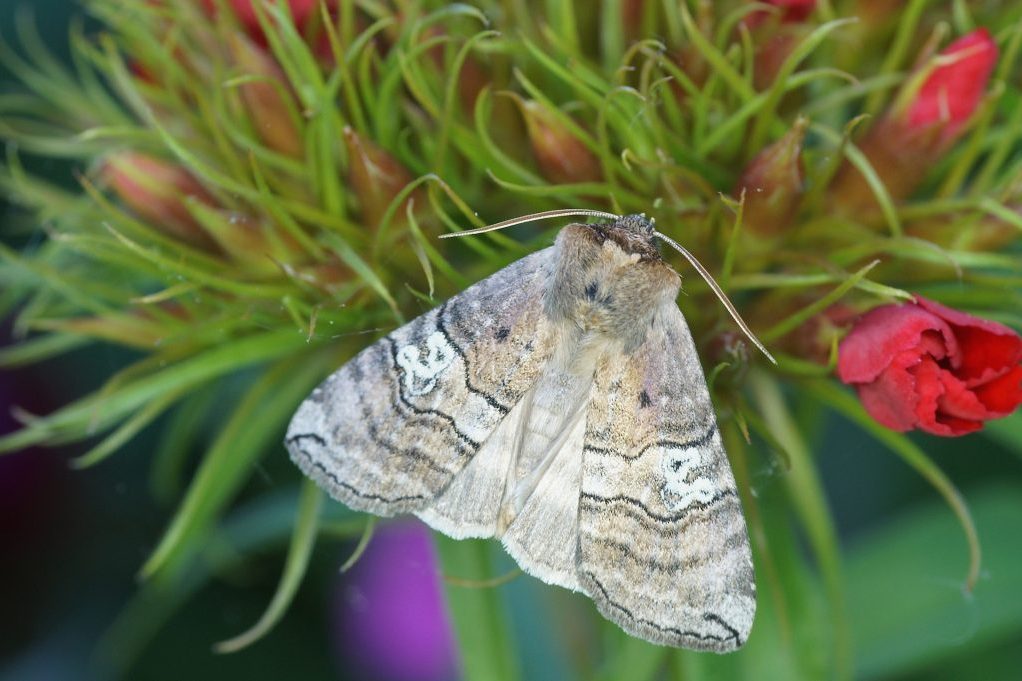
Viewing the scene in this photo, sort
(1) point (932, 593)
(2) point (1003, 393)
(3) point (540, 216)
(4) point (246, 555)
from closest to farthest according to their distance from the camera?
(2) point (1003, 393), (3) point (540, 216), (1) point (932, 593), (4) point (246, 555)

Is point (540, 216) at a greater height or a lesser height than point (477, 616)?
greater

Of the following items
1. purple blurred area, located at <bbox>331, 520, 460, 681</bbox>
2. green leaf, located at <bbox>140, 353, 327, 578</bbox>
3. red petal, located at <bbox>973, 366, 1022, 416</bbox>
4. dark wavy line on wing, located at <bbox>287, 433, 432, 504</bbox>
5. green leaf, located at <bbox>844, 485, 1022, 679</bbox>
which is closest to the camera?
red petal, located at <bbox>973, 366, 1022, 416</bbox>

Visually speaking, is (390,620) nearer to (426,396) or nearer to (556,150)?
(426,396)

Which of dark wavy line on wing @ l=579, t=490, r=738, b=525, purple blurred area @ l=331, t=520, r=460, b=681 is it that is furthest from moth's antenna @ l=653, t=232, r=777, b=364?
purple blurred area @ l=331, t=520, r=460, b=681

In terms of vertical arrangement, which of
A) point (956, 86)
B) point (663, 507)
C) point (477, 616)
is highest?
point (956, 86)

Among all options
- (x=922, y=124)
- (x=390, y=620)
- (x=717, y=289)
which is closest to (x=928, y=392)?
(x=717, y=289)

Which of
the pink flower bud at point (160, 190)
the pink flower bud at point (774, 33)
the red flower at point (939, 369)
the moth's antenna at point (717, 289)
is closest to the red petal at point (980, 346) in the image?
the red flower at point (939, 369)

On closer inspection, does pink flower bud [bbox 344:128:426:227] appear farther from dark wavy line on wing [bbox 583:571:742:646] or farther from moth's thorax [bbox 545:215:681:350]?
dark wavy line on wing [bbox 583:571:742:646]

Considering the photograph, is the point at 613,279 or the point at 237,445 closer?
the point at 613,279
